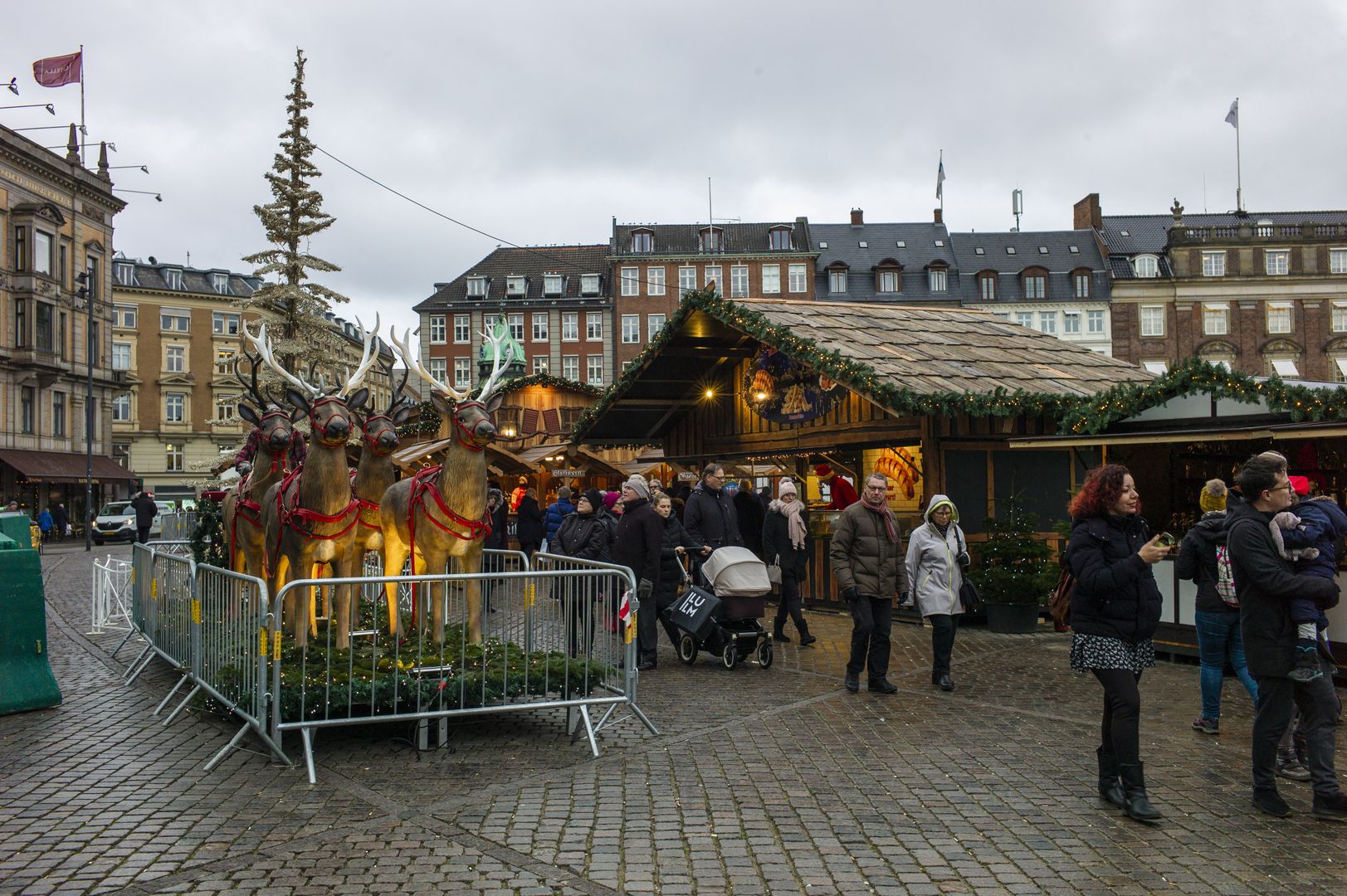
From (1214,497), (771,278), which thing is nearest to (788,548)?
(1214,497)

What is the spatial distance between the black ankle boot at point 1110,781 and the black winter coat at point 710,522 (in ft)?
20.3

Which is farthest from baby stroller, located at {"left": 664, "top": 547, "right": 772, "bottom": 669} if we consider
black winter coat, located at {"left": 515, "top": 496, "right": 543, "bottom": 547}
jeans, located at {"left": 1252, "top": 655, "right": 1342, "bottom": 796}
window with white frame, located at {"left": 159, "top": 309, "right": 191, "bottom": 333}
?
window with white frame, located at {"left": 159, "top": 309, "right": 191, "bottom": 333}

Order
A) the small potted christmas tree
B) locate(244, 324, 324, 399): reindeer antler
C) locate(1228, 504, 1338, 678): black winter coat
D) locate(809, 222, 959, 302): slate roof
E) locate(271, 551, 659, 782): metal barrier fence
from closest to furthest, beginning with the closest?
locate(1228, 504, 1338, 678): black winter coat
locate(271, 551, 659, 782): metal barrier fence
locate(244, 324, 324, 399): reindeer antler
the small potted christmas tree
locate(809, 222, 959, 302): slate roof

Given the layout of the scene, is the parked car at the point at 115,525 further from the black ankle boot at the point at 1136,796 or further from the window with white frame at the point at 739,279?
the black ankle boot at the point at 1136,796

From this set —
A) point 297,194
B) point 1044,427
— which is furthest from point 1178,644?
point 297,194

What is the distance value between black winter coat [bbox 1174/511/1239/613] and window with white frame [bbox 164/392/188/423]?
74.6 meters

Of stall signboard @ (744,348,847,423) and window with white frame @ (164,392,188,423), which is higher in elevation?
window with white frame @ (164,392,188,423)

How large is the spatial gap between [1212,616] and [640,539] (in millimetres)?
5076

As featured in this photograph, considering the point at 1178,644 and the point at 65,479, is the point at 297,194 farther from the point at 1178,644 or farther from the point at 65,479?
the point at 1178,644

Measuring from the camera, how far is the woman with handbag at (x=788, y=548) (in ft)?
40.7

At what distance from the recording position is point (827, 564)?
15.8m

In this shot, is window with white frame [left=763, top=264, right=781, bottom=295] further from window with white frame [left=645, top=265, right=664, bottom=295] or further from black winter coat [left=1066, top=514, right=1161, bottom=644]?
black winter coat [left=1066, top=514, right=1161, bottom=644]

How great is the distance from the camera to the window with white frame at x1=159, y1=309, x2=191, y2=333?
241ft

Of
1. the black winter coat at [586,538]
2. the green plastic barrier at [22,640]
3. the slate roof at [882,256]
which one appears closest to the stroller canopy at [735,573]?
the black winter coat at [586,538]
